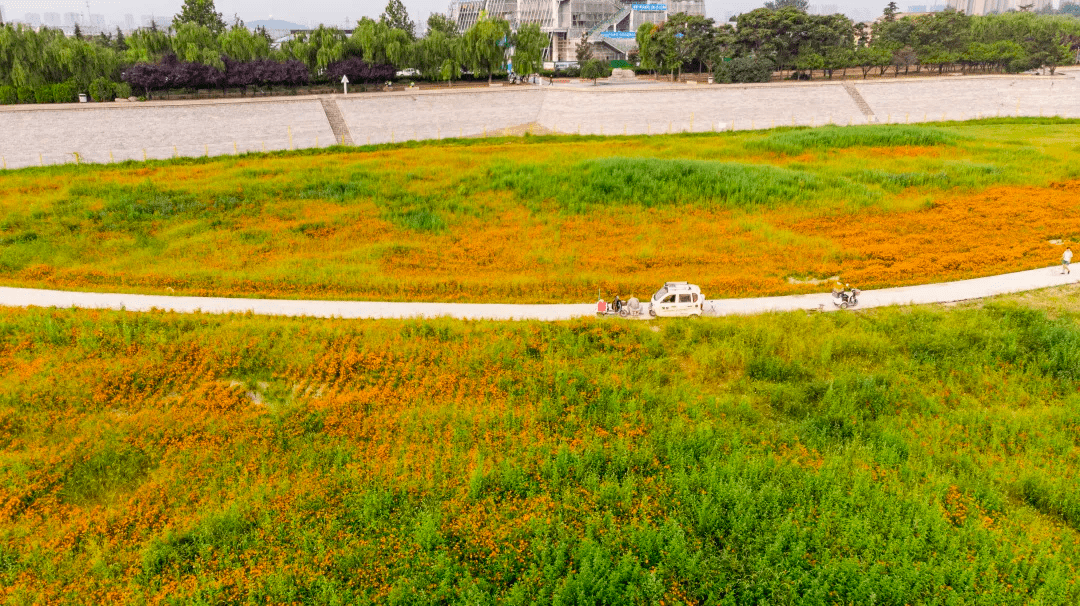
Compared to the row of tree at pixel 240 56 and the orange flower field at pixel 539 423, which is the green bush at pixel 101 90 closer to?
the row of tree at pixel 240 56

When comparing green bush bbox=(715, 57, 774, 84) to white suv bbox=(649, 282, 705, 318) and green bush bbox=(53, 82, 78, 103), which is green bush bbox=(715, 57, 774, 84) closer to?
white suv bbox=(649, 282, 705, 318)

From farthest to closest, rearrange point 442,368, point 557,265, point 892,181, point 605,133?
point 605,133 < point 892,181 < point 557,265 < point 442,368

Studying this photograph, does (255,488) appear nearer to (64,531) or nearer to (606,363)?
(64,531)

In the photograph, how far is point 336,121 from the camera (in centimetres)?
4909

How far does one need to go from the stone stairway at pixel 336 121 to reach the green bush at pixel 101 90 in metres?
15.0

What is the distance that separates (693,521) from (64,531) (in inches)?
416

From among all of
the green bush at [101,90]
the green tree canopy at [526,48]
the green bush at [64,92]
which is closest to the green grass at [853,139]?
the green tree canopy at [526,48]

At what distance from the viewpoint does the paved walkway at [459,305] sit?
18.1 metres

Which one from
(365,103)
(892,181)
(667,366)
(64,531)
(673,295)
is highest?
(365,103)

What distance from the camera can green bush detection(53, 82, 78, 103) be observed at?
4649cm

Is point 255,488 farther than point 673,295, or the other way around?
point 673,295

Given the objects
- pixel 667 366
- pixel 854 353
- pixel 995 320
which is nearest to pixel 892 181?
pixel 995 320

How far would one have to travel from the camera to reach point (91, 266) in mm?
21984

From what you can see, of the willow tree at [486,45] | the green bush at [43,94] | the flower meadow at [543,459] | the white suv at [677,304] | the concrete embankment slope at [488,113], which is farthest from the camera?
the willow tree at [486,45]
